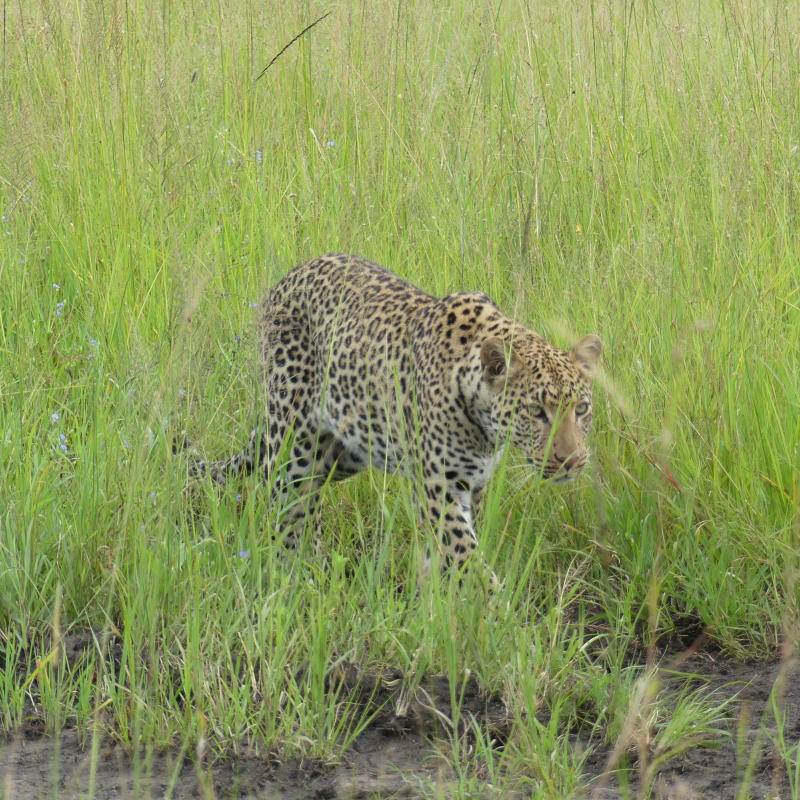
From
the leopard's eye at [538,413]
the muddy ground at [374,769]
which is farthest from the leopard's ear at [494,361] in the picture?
the muddy ground at [374,769]

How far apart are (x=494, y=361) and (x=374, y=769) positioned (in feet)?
3.91

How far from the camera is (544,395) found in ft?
10.9

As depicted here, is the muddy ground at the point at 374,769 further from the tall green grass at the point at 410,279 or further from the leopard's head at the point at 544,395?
the leopard's head at the point at 544,395

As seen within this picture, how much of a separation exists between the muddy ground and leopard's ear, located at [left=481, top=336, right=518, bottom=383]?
0.90 meters

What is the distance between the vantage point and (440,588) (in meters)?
2.89

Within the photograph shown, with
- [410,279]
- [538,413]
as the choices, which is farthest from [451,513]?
[410,279]

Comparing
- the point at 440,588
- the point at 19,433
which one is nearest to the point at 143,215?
the point at 19,433

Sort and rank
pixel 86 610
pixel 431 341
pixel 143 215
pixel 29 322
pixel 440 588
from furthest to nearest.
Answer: pixel 143 215 → pixel 29 322 → pixel 431 341 → pixel 86 610 → pixel 440 588

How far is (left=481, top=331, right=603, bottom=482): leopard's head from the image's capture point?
3258mm

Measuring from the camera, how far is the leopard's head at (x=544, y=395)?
3.26 m

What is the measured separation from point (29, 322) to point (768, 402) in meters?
2.45

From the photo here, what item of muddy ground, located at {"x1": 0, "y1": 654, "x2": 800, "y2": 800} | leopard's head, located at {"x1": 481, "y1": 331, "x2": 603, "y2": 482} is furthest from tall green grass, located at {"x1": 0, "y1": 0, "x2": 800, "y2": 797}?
leopard's head, located at {"x1": 481, "y1": 331, "x2": 603, "y2": 482}

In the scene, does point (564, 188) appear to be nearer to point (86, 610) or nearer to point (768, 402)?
point (768, 402)

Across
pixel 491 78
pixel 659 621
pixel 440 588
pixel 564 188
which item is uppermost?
pixel 491 78
